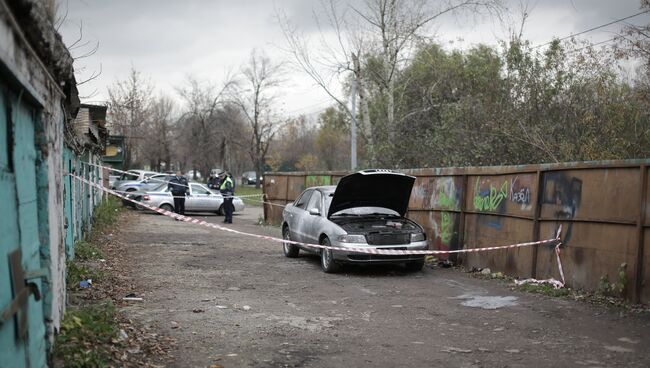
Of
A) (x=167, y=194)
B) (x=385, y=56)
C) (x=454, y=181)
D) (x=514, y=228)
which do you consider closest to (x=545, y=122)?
(x=454, y=181)

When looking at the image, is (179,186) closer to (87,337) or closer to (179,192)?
(179,192)

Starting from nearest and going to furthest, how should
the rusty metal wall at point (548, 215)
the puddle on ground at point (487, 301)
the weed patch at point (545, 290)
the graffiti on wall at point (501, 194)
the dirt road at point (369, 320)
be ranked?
the dirt road at point (369, 320), the rusty metal wall at point (548, 215), the puddle on ground at point (487, 301), the weed patch at point (545, 290), the graffiti on wall at point (501, 194)

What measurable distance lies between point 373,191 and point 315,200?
132cm

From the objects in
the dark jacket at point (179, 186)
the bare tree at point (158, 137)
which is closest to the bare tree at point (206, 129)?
the bare tree at point (158, 137)

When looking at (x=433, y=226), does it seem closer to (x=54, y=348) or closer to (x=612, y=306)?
(x=612, y=306)

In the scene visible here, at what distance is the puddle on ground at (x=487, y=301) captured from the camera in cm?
834

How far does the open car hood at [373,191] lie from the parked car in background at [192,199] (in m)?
12.5

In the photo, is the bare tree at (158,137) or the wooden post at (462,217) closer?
the wooden post at (462,217)

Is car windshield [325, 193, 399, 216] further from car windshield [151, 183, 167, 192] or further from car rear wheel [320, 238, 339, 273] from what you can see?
car windshield [151, 183, 167, 192]

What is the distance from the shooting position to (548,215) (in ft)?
31.6

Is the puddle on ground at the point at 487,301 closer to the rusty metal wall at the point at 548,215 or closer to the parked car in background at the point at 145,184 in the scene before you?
the rusty metal wall at the point at 548,215

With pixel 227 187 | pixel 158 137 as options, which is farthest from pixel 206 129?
pixel 227 187

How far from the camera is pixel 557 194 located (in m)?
9.48

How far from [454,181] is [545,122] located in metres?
5.70
